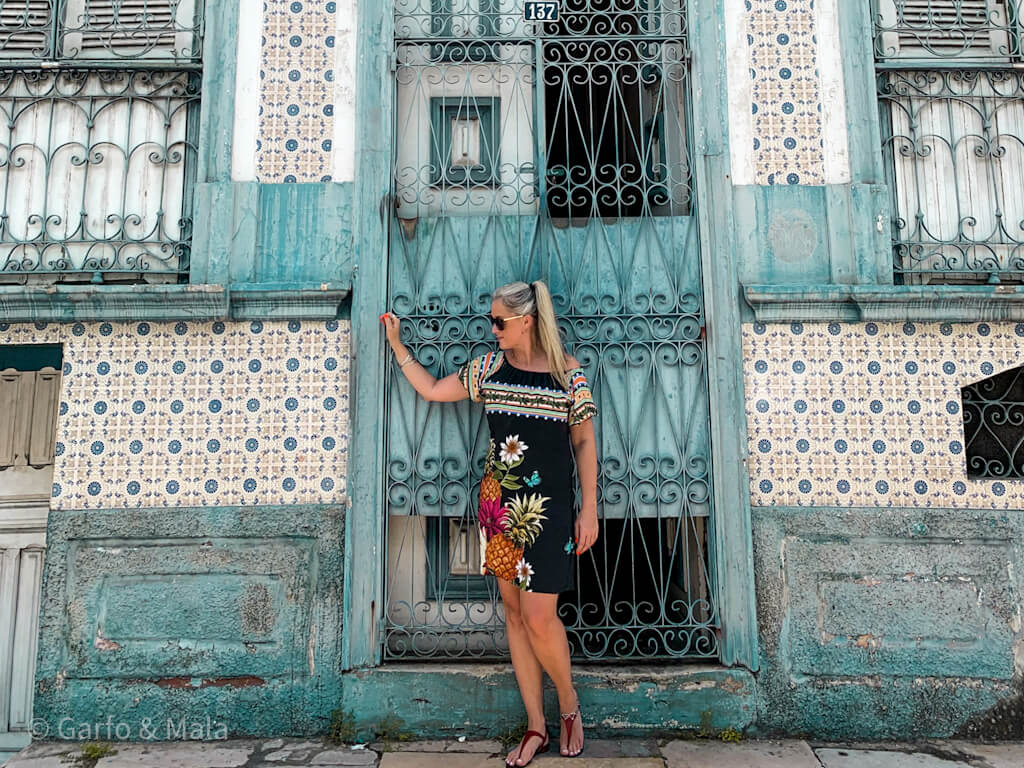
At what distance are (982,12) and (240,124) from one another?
13.7 feet

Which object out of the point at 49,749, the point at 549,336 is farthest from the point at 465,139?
the point at 49,749

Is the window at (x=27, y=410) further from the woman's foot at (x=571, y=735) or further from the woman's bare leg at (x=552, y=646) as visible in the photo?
the woman's foot at (x=571, y=735)

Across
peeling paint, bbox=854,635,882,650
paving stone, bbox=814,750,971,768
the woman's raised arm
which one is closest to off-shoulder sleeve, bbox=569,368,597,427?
the woman's raised arm

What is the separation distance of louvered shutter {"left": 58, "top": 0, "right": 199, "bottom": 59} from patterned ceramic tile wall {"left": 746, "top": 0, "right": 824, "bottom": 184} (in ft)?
10.1

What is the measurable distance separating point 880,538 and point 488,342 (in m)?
2.15

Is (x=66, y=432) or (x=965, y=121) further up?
(x=965, y=121)

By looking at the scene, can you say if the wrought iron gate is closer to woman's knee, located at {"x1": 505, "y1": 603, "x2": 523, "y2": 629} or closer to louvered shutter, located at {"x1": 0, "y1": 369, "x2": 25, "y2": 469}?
woman's knee, located at {"x1": 505, "y1": 603, "x2": 523, "y2": 629}

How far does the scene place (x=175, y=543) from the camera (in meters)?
3.79

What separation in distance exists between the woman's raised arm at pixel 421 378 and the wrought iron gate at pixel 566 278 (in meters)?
0.22

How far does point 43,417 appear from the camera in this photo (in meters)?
4.59

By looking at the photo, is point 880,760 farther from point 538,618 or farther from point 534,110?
point 534,110

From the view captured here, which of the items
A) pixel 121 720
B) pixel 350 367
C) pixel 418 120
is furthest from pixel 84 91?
pixel 121 720

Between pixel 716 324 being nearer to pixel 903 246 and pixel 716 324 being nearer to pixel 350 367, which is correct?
pixel 903 246

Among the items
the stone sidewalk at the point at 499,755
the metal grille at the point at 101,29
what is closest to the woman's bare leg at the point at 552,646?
the stone sidewalk at the point at 499,755
